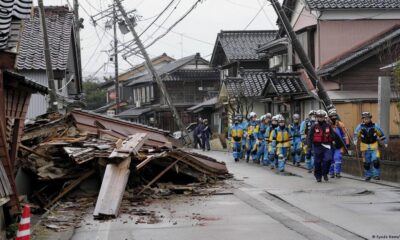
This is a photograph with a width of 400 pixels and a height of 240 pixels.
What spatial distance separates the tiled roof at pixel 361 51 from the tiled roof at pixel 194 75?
93.3 ft

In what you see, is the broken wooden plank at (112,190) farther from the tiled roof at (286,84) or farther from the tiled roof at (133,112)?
the tiled roof at (133,112)

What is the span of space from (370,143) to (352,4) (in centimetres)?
1343

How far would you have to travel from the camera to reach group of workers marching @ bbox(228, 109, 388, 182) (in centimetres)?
1617

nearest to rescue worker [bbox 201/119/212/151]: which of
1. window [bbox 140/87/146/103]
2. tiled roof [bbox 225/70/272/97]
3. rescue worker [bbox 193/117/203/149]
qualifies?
rescue worker [bbox 193/117/203/149]

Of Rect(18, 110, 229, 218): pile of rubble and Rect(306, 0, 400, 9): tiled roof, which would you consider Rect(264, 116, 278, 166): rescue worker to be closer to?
Rect(18, 110, 229, 218): pile of rubble

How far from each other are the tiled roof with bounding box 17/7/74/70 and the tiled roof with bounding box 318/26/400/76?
1179 cm

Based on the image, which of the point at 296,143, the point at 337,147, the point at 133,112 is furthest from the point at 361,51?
the point at 133,112

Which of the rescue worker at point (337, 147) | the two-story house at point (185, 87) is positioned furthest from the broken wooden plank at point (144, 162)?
the two-story house at point (185, 87)

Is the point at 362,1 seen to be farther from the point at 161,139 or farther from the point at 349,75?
the point at 161,139

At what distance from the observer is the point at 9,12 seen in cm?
988

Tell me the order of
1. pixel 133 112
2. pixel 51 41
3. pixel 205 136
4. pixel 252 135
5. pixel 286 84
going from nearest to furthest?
pixel 252 135 → pixel 51 41 → pixel 286 84 → pixel 205 136 → pixel 133 112

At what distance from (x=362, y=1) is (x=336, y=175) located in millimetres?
13525

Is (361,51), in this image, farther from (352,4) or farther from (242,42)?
(242,42)

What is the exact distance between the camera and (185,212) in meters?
11.8
